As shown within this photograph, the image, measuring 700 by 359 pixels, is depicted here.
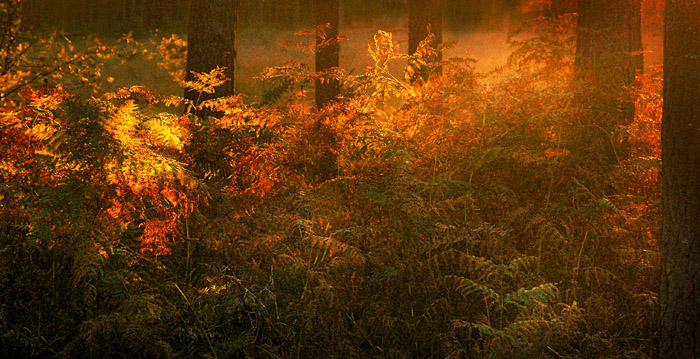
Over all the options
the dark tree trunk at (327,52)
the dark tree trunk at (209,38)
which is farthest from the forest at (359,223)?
the dark tree trunk at (327,52)

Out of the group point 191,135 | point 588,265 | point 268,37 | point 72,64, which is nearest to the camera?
point 588,265

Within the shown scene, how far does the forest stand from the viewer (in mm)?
4609

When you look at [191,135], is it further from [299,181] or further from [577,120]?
[577,120]

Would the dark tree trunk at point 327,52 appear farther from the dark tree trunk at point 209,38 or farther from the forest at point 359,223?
the forest at point 359,223

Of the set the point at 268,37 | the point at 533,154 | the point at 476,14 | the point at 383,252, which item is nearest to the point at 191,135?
the point at 383,252

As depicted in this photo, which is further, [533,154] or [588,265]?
[533,154]

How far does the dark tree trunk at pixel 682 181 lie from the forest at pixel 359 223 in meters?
0.01

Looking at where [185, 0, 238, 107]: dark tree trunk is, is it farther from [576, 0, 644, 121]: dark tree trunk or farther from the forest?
[576, 0, 644, 121]: dark tree trunk

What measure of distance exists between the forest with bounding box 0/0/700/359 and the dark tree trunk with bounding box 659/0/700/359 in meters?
0.01

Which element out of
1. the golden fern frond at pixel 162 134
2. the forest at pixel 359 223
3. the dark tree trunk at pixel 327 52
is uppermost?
the dark tree trunk at pixel 327 52

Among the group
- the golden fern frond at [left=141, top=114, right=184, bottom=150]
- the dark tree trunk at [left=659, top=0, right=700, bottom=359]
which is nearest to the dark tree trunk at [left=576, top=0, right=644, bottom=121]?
the dark tree trunk at [left=659, top=0, right=700, bottom=359]

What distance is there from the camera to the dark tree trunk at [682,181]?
4469 millimetres

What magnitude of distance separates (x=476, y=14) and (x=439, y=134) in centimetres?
5671

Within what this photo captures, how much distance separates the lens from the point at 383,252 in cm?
545
